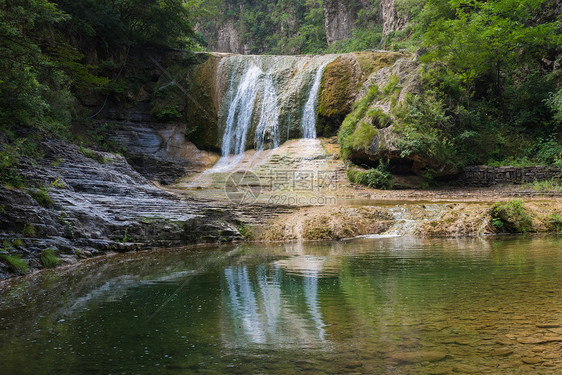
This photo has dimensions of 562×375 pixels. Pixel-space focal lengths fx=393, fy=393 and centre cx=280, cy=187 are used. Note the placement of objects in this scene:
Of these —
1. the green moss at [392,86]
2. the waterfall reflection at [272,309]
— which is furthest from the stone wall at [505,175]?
the waterfall reflection at [272,309]

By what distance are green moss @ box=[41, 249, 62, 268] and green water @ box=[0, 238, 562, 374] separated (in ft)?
1.62

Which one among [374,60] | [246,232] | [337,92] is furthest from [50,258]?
[374,60]

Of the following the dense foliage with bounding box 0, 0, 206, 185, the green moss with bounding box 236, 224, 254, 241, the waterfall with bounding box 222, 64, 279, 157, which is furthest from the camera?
the waterfall with bounding box 222, 64, 279, 157

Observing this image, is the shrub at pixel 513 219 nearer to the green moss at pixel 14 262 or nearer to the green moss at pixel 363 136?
the green moss at pixel 363 136

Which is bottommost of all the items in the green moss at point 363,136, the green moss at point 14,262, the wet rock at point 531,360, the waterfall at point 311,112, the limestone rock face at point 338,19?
the green moss at point 14,262

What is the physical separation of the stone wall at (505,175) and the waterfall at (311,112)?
8.38 meters

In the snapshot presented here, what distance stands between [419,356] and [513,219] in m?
8.01

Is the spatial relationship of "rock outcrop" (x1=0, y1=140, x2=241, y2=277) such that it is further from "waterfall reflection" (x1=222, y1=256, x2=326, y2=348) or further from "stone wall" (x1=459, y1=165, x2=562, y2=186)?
"stone wall" (x1=459, y1=165, x2=562, y2=186)

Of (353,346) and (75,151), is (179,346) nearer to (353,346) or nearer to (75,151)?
(353,346)

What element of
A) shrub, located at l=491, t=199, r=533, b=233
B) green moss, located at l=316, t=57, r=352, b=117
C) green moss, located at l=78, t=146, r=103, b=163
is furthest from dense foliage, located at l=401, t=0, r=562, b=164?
green moss, located at l=78, t=146, r=103, b=163

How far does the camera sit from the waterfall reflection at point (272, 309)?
2980mm

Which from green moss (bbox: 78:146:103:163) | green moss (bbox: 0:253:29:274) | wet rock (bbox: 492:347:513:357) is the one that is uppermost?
green moss (bbox: 78:146:103:163)

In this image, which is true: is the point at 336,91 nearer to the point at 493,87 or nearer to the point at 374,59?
the point at 374,59

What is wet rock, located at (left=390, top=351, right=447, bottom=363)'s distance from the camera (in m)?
2.46
